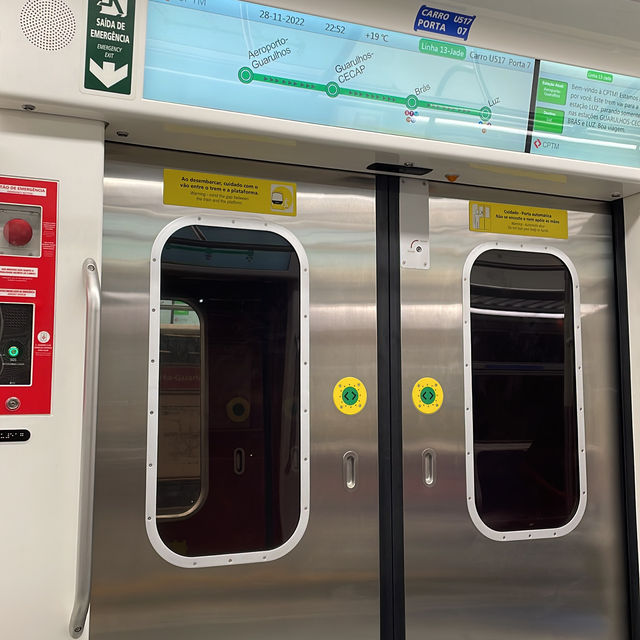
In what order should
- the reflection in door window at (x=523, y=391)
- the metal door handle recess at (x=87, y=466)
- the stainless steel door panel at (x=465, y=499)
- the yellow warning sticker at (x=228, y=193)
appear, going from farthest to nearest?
the reflection in door window at (x=523, y=391) → the stainless steel door panel at (x=465, y=499) → the yellow warning sticker at (x=228, y=193) → the metal door handle recess at (x=87, y=466)

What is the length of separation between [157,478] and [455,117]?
1.69 meters

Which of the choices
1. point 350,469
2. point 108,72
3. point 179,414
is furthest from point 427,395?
point 108,72

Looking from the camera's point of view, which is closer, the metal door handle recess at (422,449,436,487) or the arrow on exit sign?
the arrow on exit sign

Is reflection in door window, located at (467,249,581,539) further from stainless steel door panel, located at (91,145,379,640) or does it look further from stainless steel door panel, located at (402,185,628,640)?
stainless steel door panel, located at (91,145,379,640)

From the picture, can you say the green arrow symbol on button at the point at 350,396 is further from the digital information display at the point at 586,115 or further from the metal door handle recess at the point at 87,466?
the digital information display at the point at 586,115

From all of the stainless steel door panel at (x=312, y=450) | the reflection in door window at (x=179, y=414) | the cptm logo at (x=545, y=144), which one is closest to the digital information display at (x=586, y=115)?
the cptm logo at (x=545, y=144)

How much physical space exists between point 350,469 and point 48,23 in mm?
1811

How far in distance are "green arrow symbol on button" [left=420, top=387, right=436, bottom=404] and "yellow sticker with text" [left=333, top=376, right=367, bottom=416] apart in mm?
256

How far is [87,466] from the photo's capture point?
188cm

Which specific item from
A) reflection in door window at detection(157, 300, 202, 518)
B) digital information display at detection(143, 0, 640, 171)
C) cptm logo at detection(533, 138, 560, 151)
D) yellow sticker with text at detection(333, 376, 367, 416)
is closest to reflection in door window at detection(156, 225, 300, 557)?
reflection in door window at detection(157, 300, 202, 518)

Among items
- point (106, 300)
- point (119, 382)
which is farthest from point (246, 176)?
point (119, 382)

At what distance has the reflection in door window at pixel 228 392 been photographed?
2.34m

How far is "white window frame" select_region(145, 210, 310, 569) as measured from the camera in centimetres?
228

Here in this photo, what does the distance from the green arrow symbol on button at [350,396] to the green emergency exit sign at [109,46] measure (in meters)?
1.31
